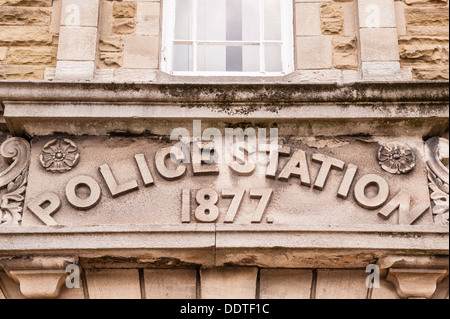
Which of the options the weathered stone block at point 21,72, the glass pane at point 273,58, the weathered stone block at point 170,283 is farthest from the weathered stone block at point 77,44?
the weathered stone block at point 170,283

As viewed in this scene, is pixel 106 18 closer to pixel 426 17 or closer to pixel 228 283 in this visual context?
pixel 228 283

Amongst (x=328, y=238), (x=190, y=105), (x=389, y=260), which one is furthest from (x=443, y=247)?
(x=190, y=105)

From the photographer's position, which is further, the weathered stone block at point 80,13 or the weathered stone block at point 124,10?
the weathered stone block at point 124,10

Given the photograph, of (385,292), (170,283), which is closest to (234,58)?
(170,283)

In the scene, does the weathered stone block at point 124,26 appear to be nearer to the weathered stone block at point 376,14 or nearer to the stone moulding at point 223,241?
the stone moulding at point 223,241

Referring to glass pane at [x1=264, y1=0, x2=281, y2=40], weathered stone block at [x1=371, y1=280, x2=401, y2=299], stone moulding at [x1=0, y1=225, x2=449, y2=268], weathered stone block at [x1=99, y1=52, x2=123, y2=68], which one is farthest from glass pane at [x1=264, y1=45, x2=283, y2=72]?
weathered stone block at [x1=371, y1=280, x2=401, y2=299]

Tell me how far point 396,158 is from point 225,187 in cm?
131

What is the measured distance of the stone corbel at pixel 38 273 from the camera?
5430 millimetres

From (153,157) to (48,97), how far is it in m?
0.91

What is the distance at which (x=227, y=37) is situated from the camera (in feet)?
21.5

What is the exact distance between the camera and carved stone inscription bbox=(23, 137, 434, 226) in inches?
220

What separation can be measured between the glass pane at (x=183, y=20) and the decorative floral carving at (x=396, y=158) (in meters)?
1.94

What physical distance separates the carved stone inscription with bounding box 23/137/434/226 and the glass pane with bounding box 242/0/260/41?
3.86 ft

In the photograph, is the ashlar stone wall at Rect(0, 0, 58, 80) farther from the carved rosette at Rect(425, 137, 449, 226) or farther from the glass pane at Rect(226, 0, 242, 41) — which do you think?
the carved rosette at Rect(425, 137, 449, 226)
